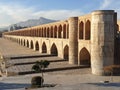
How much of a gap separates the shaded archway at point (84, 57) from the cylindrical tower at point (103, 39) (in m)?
4.78

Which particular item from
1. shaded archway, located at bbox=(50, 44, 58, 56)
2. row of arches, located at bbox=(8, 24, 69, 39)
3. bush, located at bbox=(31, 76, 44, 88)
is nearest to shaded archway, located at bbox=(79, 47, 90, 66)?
row of arches, located at bbox=(8, 24, 69, 39)

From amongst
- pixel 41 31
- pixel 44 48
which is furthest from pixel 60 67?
pixel 41 31

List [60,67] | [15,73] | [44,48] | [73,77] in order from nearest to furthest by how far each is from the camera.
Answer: [73,77] → [15,73] → [60,67] → [44,48]

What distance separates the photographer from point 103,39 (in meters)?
21.3

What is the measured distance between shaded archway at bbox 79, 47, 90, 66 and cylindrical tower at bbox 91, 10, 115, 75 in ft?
15.7

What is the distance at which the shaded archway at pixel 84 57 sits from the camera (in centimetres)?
2635

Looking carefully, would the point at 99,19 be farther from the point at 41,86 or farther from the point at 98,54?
the point at 41,86

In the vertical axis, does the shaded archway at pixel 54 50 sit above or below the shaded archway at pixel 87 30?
below

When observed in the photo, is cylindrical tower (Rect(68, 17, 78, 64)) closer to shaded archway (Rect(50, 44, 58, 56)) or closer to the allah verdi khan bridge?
the allah verdi khan bridge

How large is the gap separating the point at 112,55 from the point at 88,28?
5.58m

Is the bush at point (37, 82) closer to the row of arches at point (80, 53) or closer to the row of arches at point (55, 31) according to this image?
the row of arches at point (80, 53)

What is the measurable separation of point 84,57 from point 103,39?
5.62 m

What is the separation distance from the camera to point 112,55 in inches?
846

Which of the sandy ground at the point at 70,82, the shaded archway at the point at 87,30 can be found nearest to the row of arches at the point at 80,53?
the shaded archway at the point at 87,30
